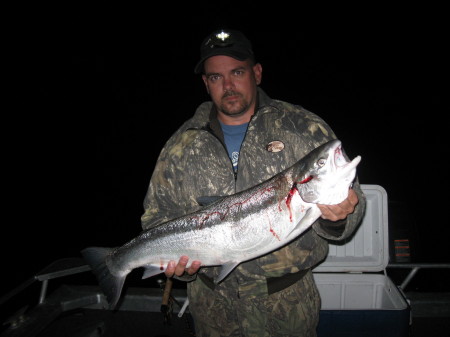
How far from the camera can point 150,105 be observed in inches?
1845

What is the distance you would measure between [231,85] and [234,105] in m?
0.19

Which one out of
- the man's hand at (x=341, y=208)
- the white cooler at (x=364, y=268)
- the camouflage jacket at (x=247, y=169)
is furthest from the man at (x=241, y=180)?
the white cooler at (x=364, y=268)

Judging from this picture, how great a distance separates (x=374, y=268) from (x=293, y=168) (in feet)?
7.65

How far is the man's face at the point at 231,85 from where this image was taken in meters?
2.83

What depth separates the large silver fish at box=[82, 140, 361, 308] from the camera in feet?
6.53

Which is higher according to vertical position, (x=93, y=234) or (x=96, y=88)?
(x=96, y=88)

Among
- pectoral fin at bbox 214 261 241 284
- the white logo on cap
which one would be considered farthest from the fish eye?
the white logo on cap

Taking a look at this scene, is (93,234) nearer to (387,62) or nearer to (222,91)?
(222,91)

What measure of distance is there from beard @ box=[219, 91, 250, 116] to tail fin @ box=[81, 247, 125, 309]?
171 cm

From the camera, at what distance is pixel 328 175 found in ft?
6.45

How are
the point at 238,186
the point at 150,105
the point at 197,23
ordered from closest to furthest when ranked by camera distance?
1. the point at 238,186
2. the point at 150,105
3. the point at 197,23

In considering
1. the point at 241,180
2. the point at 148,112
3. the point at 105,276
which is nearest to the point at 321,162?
the point at 241,180

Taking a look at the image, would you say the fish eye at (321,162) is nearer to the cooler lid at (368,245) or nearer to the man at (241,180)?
the man at (241,180)

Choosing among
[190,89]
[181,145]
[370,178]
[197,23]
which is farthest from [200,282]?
[197,23]
